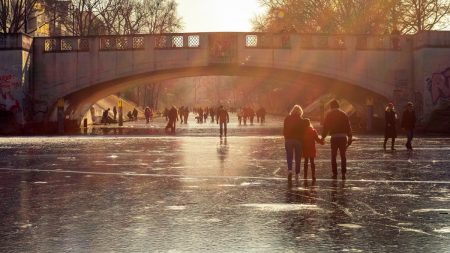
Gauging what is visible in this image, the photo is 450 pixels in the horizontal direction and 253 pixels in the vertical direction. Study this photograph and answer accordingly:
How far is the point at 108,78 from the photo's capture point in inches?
1361

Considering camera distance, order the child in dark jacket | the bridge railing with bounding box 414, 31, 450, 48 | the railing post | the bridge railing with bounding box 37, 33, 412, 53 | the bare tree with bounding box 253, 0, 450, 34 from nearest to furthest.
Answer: the child in dark jacket
the bridge railing with bounding box 414, 31, 450, 48
the railing post
the bridge railing with bounding box 37, 33, 412, 53
the bare tree with bounding box 253, 0, 450, 34

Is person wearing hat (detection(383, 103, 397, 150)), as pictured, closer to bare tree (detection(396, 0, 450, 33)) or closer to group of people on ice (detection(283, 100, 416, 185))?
group of people on ice (detection(283, 100, 416, 185))

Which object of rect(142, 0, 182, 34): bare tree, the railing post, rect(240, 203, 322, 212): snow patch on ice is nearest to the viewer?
rect(240, 203, 322, 212): snow patch on ice

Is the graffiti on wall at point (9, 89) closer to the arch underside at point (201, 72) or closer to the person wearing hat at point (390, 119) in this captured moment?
the arch underside at point (201, 72)

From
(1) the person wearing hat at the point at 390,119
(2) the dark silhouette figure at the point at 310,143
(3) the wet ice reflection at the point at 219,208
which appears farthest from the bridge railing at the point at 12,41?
(2) the dark silhouette figure at the point at 310,143

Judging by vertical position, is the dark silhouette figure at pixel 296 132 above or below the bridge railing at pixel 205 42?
below

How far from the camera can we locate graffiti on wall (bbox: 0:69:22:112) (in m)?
32.9

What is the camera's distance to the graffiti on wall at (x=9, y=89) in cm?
3294

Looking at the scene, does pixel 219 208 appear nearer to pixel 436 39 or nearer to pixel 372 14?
pixel 436 39

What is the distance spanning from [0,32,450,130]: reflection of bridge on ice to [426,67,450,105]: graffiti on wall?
2.12 feet

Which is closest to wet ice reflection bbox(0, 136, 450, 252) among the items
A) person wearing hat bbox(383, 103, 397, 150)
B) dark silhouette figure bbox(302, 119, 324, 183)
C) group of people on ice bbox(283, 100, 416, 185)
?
dark silhouette figure bbox(302, 119, 324, 183)

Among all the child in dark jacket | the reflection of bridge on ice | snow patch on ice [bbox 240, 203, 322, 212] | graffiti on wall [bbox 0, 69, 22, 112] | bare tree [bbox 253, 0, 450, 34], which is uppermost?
bare tree [bbox 253, 0, 450, 34]

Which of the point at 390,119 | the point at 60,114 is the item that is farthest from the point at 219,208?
the point at 60,114

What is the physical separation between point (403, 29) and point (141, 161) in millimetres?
36707
